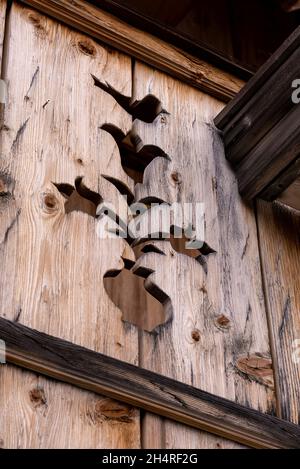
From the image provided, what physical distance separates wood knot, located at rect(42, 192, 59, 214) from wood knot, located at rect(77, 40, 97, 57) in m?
0.67

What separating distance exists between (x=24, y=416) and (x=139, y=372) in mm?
338

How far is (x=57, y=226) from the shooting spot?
318 centimetres

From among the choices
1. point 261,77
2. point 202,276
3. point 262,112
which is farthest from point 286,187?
point 202,276

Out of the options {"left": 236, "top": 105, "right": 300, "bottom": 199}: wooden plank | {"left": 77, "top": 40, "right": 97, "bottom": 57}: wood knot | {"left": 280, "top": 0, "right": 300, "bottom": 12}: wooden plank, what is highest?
{"left": 280, "top": 0, "right": 300, "bottom": 12}: wooden plank

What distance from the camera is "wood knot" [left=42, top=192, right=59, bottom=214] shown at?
3.20 meters

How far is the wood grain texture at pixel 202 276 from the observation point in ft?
10.2

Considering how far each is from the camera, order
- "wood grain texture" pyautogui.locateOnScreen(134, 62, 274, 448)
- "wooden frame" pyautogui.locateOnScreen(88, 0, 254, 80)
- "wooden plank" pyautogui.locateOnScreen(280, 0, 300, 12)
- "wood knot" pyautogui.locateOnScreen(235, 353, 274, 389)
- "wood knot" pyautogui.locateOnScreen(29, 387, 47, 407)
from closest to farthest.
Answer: "wood knot" pyautogui.locateOnScreen(29, 387, 47, 407) < "wood grain texture" pyautogui.locateOnScreen(134, 62, 274, 448) < "wood knot" pyautogui.locateOnScreen(235, 353, 274, 389) < "wooden frame" pyautogui.locateOnScreen(88, 0, 254, 80) < "wooden plank" pyautogui.locateOnScreen(280, 0, 300, 12)

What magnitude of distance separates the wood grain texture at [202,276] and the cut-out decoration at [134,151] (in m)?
0.02

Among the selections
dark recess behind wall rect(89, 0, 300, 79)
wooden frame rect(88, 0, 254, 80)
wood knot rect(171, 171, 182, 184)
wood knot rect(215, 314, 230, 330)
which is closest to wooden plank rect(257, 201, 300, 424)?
wood knot rect(215, 314, 230, 330)

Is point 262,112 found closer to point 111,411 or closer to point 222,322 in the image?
point 222,322

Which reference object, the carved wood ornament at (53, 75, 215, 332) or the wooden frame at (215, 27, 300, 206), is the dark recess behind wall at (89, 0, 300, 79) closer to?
the carved wood ornament at (53, 75, 215, 332)

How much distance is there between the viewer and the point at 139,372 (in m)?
2.95

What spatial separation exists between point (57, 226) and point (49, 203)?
8 cm
